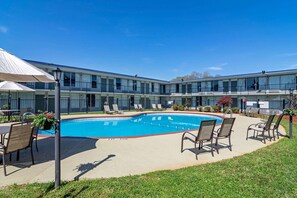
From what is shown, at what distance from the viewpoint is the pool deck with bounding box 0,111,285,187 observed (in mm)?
3607

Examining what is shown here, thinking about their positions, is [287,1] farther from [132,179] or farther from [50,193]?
[50,193]

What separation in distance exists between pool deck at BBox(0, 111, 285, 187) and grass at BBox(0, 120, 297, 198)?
0.37m

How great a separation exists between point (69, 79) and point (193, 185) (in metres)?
22.0

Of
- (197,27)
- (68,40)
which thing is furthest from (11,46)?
(197,27)

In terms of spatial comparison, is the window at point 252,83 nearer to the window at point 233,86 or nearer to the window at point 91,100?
the window at point 233,86

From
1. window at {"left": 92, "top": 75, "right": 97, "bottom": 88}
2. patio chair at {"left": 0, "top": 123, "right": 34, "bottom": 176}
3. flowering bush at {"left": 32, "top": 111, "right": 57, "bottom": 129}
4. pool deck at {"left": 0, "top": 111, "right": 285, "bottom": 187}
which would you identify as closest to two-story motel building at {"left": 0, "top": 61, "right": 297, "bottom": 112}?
window at {"left": 92, "top": 75, "right": 97, "bottom": 88}

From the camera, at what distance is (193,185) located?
3.11 meters

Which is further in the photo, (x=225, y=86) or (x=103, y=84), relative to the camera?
(x=225, y=86)

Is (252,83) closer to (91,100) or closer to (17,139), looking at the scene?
(91,100)

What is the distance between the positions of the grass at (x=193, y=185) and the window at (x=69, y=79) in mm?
20377

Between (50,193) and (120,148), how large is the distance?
2932 millimetres

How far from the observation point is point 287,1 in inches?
455

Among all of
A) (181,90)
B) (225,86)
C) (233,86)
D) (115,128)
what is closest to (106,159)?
(115,128)

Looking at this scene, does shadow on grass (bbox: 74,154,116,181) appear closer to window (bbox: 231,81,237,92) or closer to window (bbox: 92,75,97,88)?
window (bbox: 92,75,97,88)
